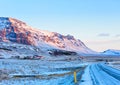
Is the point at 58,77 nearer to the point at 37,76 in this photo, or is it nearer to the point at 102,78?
Result: the point at 37,76

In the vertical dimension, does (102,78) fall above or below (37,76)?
below

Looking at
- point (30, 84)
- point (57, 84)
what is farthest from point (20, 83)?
point (57, 84)

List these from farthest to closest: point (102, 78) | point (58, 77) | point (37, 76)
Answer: point (37, 76), point (58, 77), point (102, 78)

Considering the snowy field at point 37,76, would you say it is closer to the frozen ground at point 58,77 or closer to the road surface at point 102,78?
the frozen ground at point 58,77

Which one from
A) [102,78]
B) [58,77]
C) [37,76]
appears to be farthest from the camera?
[37,76]

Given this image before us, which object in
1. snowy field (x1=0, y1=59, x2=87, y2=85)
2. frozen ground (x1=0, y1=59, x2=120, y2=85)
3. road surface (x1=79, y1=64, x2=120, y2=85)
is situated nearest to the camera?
road surface (x1=79, y1=64, x2=120, y2=85)

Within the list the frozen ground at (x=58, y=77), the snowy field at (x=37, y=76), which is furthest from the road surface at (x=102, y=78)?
the snowy field at (x=37, y=76)

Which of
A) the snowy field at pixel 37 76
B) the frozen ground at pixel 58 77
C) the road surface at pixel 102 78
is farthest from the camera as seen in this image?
the snowy field at pixel 37 76

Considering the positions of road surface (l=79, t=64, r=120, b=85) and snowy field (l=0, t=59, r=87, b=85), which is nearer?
road surface (l=79, t=64, r=120, b=85)

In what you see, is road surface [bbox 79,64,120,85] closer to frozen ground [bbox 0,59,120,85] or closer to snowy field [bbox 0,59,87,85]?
frozen ground [bbox 0,59,120,85]

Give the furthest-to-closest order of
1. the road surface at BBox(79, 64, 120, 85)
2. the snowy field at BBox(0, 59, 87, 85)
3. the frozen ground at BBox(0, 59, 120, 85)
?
the snowy field at BBox(0, 59, 87, 85) → the frozen ground at BBox(0, 59, 120, 85) → the road surface at BBox(79, 64, 120, 85)

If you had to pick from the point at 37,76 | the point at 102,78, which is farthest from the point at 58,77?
the point at 102,78

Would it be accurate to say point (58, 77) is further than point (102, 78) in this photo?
Yes

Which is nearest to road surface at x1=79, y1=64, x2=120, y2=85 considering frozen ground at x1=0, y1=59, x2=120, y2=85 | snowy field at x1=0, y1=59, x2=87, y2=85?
frozen ground at x1=0, y1=59, x2=120, y2=85
